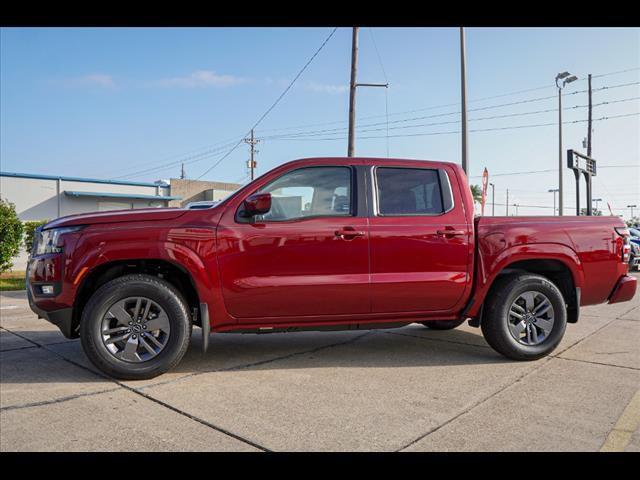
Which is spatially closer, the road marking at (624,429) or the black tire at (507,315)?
the road marking at (624,429)

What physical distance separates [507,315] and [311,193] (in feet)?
7.12

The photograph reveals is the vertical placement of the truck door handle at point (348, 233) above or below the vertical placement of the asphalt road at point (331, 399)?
above

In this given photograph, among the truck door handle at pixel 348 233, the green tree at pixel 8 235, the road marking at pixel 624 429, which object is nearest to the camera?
the road marking at pixel 624 429

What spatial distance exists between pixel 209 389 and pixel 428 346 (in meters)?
2.52

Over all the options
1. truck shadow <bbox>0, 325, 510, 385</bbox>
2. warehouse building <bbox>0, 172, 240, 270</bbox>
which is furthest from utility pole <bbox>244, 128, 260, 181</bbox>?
truck shadow <bbox>0, 325, 510, 385</bbox>

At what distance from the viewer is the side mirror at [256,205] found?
408cm

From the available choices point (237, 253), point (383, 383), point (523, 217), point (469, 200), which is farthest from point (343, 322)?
point (523, 217)

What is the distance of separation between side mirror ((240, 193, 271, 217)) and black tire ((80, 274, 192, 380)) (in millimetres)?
914

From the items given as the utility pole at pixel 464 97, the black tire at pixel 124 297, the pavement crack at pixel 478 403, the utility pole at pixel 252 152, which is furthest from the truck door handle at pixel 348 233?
the utility pole at pixel 252 152

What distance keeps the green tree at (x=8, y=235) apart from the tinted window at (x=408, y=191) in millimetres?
11312

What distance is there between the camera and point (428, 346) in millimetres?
5277

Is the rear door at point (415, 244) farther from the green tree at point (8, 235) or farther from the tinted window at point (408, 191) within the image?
the green tree at point (8, 235)

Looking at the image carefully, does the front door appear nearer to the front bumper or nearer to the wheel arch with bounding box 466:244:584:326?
the wheel arch with bounding box 466:244:584:326

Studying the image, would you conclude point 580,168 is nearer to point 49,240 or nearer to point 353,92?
point 353,92
